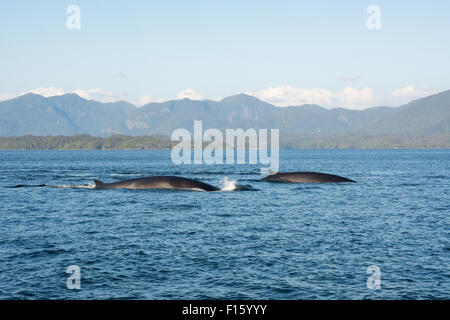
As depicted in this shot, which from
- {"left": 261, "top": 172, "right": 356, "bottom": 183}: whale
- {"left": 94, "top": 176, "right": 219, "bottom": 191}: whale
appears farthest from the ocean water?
{"left": 261, "top": 172, "right": 356, "bottom": 183}: whale

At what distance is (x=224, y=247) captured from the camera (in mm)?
26062

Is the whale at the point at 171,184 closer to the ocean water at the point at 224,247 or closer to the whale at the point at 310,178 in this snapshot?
the ocean water at the point at 224,247

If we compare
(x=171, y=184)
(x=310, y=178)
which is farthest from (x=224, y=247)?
(x=310, y=178)

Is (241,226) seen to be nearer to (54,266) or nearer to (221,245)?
(221,245)

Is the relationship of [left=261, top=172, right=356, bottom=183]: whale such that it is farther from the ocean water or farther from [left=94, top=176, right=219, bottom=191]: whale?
[left=94, top=176, right=219, bottom=191]: whale

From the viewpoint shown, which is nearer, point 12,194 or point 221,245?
point 221,245

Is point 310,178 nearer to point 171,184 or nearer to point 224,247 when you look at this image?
point 171,184

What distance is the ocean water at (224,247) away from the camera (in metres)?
19.0

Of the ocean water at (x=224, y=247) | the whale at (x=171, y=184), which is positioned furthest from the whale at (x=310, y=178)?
the whale at (x=171, y=184)

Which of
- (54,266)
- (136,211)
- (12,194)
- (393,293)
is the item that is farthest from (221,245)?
(12,194)

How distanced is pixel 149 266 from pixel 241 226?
38.0 ft
